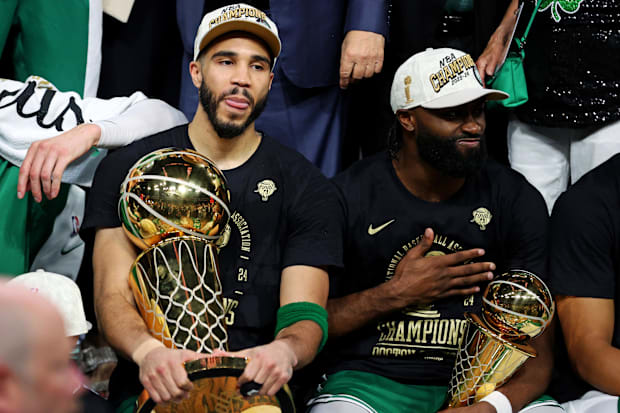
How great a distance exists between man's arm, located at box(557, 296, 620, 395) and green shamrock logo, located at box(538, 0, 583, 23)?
Result: 1.02 metres

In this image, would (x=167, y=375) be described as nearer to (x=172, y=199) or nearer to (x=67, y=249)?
(x=172, y=199)

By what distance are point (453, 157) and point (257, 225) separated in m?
0.72

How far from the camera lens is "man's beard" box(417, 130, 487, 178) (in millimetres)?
2588

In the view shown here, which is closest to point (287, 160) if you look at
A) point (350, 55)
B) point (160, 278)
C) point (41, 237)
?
point (350, 55)

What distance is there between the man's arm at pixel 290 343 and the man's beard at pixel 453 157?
1.96ft

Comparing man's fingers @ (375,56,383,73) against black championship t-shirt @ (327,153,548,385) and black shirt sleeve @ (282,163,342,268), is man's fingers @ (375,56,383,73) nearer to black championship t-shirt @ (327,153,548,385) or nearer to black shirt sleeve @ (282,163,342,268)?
black championship t-shirt @ (327,153,548,385)

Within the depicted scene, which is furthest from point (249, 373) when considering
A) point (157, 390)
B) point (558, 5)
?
point (558, 5)

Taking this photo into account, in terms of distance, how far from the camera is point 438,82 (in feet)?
8.73

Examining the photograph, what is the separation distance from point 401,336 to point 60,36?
1663 millimetres

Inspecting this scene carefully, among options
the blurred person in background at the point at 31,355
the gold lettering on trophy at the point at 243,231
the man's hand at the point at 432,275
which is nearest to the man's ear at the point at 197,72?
the gold lettering on trophy at the point at 243,231

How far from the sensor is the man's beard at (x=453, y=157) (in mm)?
2588

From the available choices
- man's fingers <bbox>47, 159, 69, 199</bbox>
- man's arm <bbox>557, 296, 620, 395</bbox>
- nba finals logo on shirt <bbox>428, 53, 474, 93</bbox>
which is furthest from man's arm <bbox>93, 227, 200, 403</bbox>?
man's arm <bbox>557, 296, 620, 395</bbox>

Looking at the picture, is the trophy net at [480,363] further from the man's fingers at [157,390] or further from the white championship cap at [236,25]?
the white championship cap at [236,25]

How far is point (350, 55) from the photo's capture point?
2.80 m
